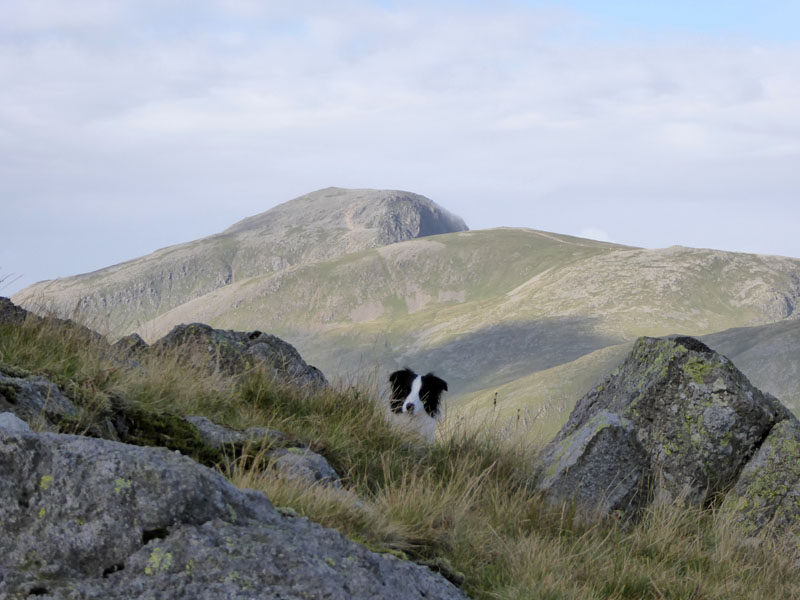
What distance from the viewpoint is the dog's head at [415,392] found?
10523 mm

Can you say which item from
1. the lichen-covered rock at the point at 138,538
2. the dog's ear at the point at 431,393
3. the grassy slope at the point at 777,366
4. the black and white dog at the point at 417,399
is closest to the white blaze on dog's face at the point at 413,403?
the black and white dog at the point at 417,399

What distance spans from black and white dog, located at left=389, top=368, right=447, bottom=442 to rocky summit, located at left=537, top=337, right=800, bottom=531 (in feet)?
6.29

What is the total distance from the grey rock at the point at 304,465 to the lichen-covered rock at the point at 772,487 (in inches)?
177

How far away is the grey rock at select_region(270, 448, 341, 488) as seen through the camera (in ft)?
18.9

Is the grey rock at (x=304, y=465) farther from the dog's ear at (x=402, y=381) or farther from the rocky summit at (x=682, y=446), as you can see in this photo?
the dog's ear at (x=402, y=381)

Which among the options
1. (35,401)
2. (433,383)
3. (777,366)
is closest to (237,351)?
(433,383)

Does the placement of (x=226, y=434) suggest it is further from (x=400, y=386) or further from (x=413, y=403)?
(x=400, y=386)

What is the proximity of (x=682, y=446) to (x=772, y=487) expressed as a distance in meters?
1.01

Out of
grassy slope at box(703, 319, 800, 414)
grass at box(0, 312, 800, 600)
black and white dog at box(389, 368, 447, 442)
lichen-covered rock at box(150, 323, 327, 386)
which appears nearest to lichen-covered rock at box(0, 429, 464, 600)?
grass at box(0, 312, 800, 600)

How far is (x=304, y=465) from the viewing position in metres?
6.08

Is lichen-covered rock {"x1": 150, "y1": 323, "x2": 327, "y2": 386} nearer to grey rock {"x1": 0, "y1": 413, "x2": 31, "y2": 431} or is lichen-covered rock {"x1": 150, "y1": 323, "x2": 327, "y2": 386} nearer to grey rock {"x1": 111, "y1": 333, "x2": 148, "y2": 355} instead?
grey rock {"x1": 111, "y1": 333, "x2": 148, "y2": 355}

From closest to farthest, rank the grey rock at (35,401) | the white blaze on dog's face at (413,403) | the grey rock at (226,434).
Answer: the grey rock at (35,401)
the grey rock at (226,434)
the white blaze on dog's face at (413,403)

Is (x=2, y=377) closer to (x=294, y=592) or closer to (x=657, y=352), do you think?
(x=294, y=592)

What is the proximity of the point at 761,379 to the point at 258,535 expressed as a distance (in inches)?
8000
